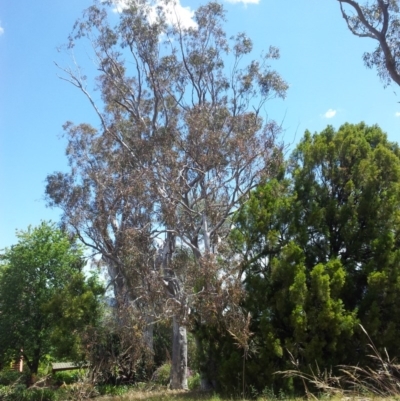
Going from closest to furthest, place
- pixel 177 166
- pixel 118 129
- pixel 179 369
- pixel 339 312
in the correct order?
pixel 339 312 → pixel 177 166 → pixel 179 369 → pixel 118 129

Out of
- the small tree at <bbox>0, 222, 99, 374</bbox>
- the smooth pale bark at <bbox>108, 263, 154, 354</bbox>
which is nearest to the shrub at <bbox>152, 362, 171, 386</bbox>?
the smooth pale bark at <bbox>108, 263, 154, 354</bbox>

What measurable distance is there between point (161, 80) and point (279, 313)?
11.7 meters

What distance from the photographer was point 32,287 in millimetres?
23391

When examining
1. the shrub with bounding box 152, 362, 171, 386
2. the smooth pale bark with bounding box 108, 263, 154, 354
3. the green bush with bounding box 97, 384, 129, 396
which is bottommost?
the green bush with bounding box 97, 384, 129, 396

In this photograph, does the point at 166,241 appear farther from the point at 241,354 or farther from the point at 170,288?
the point at 241,354

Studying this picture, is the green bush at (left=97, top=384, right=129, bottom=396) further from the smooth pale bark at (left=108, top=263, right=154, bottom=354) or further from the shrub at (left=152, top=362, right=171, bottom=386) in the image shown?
the smooth pale bark at (left=108, top=263, right=154, bottom=354)

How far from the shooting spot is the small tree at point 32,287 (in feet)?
74.1

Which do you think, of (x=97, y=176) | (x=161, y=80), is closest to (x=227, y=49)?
(x=161, y=80)

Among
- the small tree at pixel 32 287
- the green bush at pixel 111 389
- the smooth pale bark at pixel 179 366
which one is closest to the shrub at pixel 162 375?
the green bush at pixel 111 389

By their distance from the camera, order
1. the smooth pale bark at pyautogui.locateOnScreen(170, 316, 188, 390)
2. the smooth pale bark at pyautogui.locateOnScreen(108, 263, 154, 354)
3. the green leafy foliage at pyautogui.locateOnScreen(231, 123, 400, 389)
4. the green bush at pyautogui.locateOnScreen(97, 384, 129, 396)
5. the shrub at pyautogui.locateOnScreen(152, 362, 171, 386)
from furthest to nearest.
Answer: the shrub at pyautogui.locateOnScreen(152, 362, 171, 386)
the green bush at pyautogui.locateOnScreen(97, 384, 129, 396)
the smooth pale bark at pyautogui.locateOnScreen(170, 316, 188, 390)
the smooth pale bark at pyautogui.locateOnScreen(108, 263, 154, 354)
the green leafy foliage at pyautogui.locateOnScreen(231, 123, 400, 389)

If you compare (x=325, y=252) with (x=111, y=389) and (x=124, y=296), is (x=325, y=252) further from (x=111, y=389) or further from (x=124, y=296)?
(x=111, y=389)

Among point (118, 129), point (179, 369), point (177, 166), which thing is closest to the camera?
point (177, 166)

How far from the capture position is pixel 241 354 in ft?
45.3

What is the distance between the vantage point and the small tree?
22.6 metres
